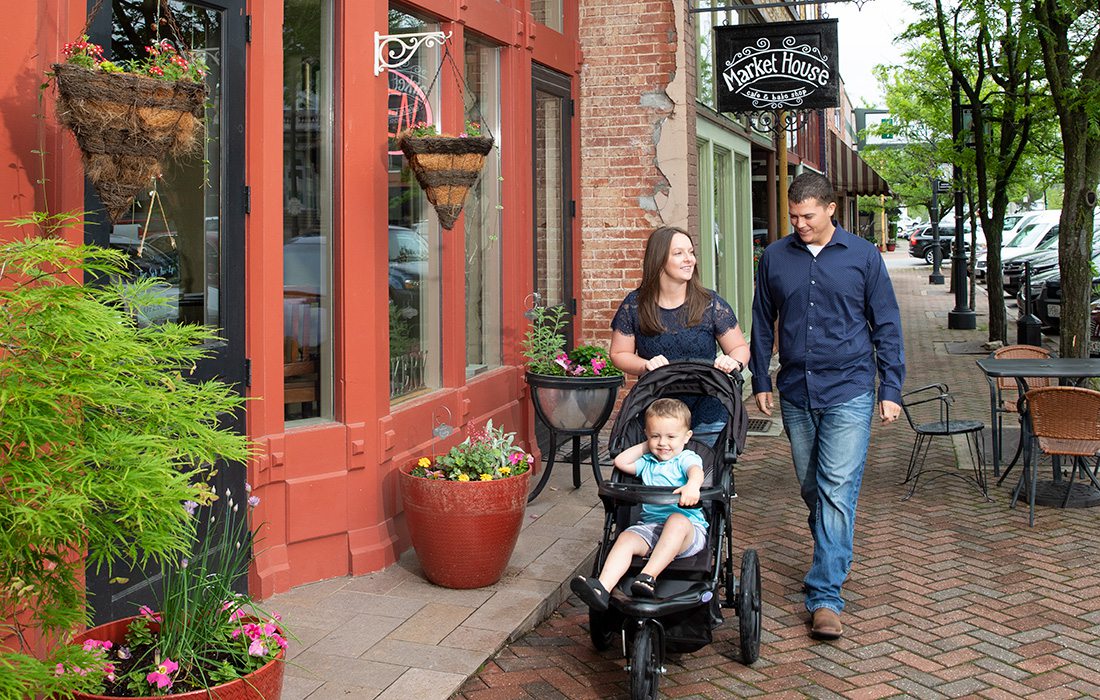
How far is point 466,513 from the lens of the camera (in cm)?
553

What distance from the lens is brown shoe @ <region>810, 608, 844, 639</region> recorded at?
5.17 meters

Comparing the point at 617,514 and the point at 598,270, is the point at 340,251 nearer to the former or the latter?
the point at 617,514

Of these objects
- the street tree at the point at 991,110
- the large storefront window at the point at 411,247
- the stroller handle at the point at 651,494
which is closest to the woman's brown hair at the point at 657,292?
the stroller handle at the point at 651,494

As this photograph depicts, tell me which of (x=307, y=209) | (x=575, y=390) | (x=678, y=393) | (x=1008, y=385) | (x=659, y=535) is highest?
(x=307, y=209)

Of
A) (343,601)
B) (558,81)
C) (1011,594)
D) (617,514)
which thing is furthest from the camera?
(558,81)

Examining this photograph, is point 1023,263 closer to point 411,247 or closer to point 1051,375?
point 1051,375

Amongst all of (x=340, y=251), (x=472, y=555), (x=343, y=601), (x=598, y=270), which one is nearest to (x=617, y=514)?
(x=472, y=555)

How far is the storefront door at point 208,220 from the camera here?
15.6 ft

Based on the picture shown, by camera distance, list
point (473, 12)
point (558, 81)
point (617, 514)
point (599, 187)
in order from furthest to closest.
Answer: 1. point (599, 187)
2. point (558, 81)
3. point (473, 12)
4. point (617, 514)

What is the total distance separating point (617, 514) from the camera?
16.1 ft

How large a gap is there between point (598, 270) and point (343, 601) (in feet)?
16.6

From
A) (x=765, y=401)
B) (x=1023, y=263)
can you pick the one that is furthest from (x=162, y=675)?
(x=1023, y=263)

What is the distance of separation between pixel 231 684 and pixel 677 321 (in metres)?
2.99

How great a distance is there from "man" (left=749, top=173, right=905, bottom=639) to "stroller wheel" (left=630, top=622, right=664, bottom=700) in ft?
3.96
